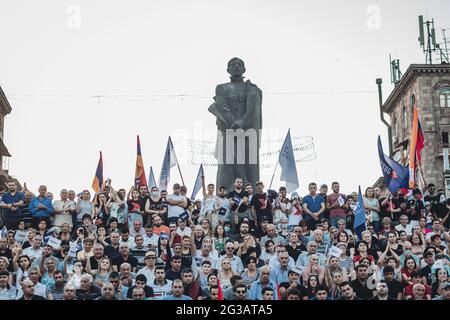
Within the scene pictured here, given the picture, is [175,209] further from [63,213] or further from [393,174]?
[393,174]

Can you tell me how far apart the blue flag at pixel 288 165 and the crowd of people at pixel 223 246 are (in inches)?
72.4

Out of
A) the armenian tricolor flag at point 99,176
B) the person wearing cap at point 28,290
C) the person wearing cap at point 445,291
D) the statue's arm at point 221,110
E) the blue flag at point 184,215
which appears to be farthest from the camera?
the statue's arm at point 221,110

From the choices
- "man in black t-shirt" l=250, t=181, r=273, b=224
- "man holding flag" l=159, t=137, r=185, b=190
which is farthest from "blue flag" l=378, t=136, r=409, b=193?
"man holding flag" l=159, t=137, r=185, b=190

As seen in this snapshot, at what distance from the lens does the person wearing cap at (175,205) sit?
1900 cm

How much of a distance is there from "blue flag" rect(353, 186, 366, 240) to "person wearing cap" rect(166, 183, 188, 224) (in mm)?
3593

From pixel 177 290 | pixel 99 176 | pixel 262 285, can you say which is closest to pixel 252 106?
pixel 99 176

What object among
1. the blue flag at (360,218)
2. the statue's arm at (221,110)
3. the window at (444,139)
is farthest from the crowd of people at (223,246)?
the window at (444,139)

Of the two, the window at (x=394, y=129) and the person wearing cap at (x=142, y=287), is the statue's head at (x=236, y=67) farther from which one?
the window at (x=394, y=129)

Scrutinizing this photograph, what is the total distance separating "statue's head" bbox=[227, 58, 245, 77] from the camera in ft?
76.5

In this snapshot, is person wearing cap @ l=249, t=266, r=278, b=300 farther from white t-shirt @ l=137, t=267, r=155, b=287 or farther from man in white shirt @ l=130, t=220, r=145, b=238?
man in white shirt @ l=130, t=220, r=145, b=238

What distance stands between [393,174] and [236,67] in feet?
15.8

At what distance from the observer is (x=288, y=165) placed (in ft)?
73.4
